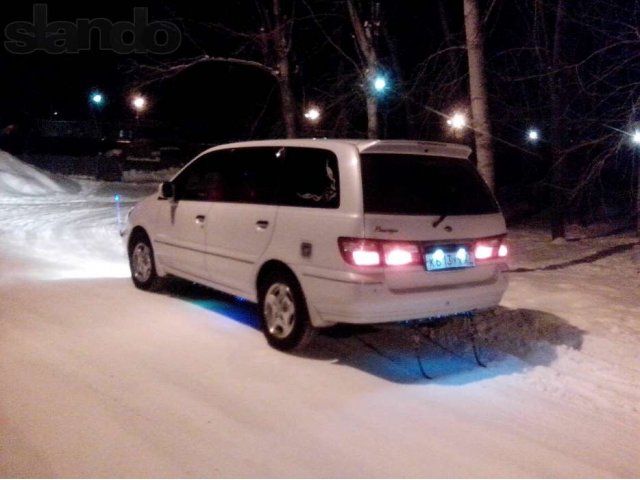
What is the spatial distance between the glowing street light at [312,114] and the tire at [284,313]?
1168cm

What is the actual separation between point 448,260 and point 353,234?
86 centimetres

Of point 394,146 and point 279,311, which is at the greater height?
point 394,146

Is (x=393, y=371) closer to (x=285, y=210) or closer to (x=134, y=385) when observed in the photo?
(x=285, y=210)

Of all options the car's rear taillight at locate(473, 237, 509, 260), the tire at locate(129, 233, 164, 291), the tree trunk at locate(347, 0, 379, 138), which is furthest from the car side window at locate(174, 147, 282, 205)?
the tree trunk at locate(347, 0, 379, 138)

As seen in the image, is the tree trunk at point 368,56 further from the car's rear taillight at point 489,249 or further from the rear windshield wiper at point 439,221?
the rear windshield wiper at point 439,221

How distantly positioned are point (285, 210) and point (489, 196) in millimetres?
1799

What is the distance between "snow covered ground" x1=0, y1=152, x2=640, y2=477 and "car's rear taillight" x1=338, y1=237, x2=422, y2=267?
0.89 m

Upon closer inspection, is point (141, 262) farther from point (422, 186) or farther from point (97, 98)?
point (97, 98)

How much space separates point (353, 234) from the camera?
5.45m

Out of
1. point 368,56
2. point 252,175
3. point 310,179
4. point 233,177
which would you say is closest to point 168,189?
point 233,177

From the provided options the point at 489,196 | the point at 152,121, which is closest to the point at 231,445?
the point at 489,196

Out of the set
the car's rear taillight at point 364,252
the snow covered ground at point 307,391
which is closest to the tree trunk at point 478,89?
the snow covered ground at point 307,391

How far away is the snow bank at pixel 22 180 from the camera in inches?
925

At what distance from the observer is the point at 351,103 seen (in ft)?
52.5
